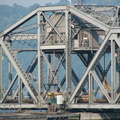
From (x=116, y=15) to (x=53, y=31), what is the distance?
8949mm

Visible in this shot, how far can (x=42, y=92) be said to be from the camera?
107 metres

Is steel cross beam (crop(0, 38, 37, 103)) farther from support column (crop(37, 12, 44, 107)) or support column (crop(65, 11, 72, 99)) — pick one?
support column (crop(65, 11, 72, 99))

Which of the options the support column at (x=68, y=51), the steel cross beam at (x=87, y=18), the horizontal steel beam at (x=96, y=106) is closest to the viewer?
the horizontal steel beam at (x=96, y=106)

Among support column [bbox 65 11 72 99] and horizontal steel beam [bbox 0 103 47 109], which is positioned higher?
support column [bbox 65 11 72 99]

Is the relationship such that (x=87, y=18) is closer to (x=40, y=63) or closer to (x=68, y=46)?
(x=68, y=46)

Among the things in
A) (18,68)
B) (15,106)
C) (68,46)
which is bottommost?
(15,106)

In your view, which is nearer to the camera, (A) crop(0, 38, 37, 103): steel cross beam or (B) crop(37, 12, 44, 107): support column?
(B) crop(37, 12, 44, 107): support column

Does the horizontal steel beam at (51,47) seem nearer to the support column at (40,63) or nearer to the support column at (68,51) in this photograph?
the support column at (40,63)

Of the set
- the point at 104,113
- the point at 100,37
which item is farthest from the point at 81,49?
the point at 104,113

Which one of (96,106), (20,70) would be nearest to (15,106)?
(20,70)

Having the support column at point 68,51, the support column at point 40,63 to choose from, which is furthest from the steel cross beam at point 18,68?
the support column at point 68,51

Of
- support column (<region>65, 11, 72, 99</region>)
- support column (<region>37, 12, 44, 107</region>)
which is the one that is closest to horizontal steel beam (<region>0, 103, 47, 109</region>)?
support column (<region>37, 12, 44, 107</region>)

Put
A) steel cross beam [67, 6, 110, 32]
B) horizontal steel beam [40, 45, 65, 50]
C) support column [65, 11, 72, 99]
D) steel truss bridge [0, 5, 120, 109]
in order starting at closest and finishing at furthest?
steel cross beam [67, 6, 110, 32] < steel truss bridge [0, 5, 120, 109] < support column [65, 11, 72, 99] < horizontal steel beam [40, 45, 65, 50]

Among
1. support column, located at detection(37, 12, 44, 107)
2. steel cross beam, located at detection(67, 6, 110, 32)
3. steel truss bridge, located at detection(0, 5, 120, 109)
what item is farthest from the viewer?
support column, located at detection(37, 12, 44, 107)
